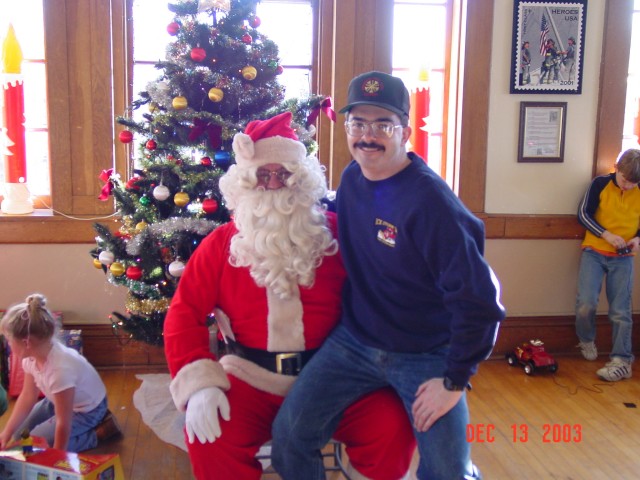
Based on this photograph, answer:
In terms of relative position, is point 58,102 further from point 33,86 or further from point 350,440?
point 350,440

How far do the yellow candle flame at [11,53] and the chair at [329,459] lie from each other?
2.43m

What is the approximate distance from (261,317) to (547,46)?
276 cm

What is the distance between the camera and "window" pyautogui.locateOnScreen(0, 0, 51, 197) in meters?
3.73

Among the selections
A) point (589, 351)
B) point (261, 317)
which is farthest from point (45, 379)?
point (589, 351)

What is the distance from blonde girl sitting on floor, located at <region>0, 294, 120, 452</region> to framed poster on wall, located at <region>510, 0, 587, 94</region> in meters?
2.92

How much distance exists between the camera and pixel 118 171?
3.77 metres

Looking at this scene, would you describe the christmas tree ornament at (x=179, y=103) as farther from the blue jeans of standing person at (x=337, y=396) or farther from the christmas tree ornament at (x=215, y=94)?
the blue jeans of standing person at (x=337, y=396)

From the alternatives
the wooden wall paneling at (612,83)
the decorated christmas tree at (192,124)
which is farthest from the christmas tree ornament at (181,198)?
the wooden wall paneling at (612,83)

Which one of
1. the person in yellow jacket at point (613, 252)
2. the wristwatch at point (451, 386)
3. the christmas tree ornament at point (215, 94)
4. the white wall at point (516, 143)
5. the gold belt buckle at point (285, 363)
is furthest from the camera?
the white wall at point (516, 143)

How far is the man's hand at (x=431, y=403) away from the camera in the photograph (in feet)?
6.33

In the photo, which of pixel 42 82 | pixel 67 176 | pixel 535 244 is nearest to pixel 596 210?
pixel 535 244

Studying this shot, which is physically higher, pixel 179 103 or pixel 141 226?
pixel 179 103

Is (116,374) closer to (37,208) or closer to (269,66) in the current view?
(37,208)

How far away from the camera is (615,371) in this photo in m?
3.80
